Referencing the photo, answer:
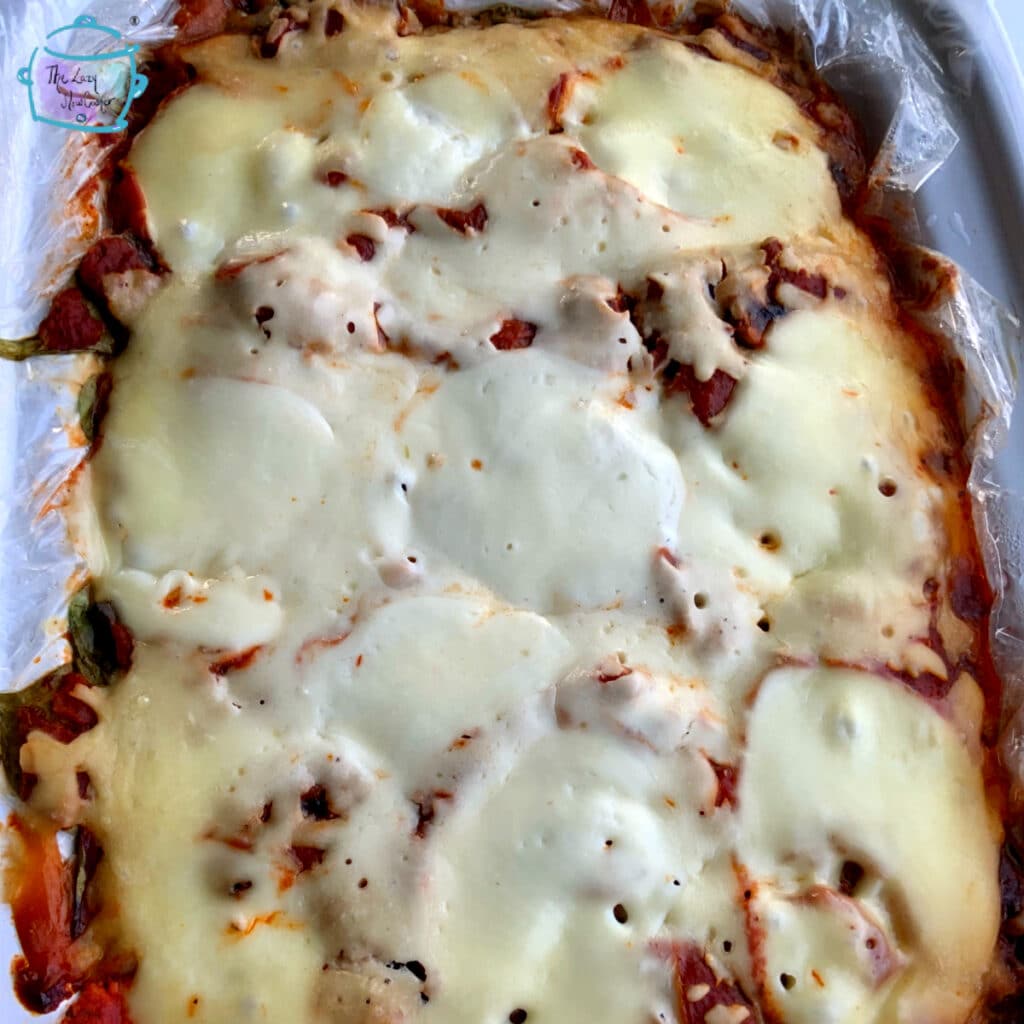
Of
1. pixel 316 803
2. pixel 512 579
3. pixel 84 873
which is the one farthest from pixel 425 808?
pixel 84 873

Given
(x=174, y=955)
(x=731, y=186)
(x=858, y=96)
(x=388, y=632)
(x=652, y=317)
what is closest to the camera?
(x=174, y=955)

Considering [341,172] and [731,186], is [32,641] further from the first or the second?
[731,186]

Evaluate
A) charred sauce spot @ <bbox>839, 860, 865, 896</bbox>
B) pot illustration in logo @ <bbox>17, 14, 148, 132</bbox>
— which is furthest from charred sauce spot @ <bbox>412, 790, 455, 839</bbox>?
pot illustration in logo @ <bbox>17, 14, 148, 132</bbox>

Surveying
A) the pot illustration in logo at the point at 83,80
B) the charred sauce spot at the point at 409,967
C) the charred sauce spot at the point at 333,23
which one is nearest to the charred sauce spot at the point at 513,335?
the charred sauce spot at the point at 333,23

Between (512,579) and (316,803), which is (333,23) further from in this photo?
(316,803)

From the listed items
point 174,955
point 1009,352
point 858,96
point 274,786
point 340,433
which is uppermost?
point 858,96

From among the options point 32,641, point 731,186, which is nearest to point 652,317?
point 731,186
